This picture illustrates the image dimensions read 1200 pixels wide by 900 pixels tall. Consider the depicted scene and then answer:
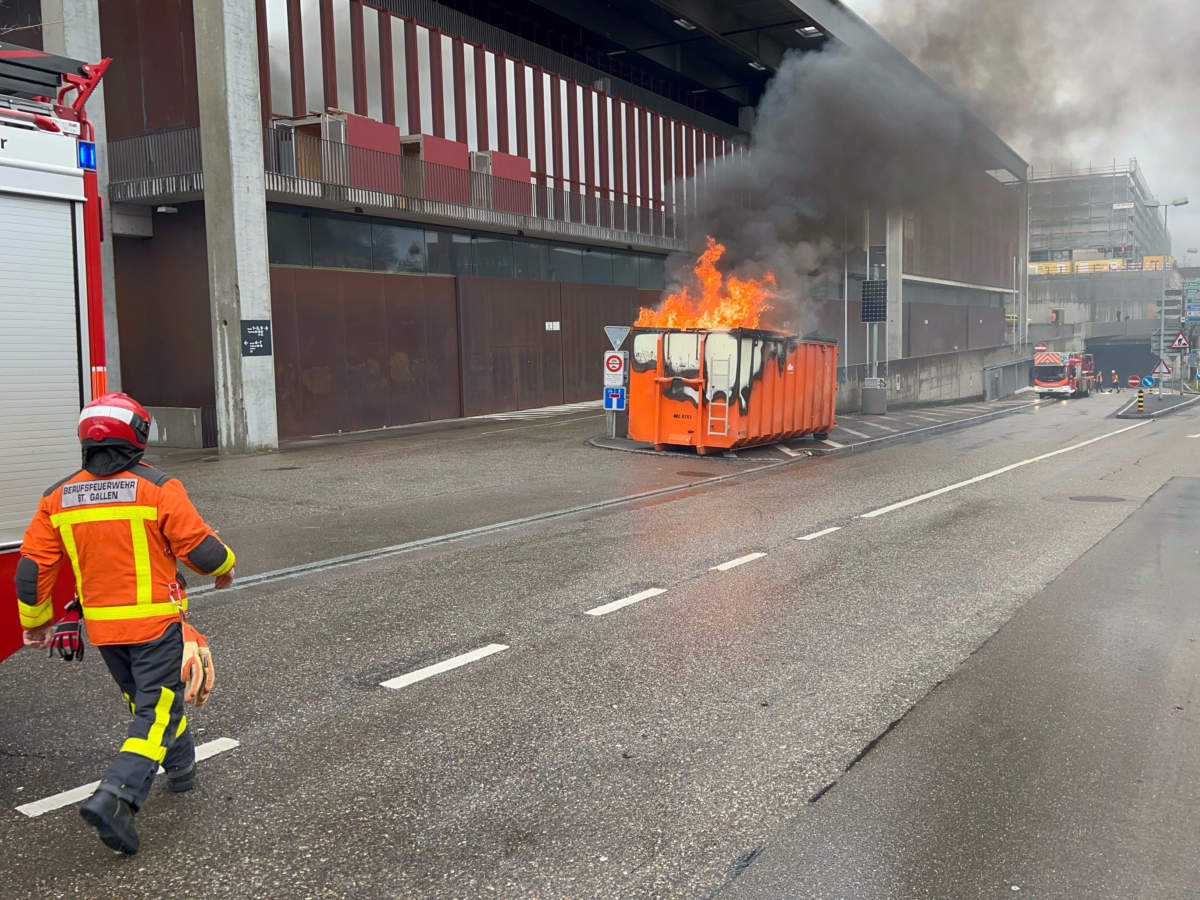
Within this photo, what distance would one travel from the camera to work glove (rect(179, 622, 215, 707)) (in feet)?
12.5

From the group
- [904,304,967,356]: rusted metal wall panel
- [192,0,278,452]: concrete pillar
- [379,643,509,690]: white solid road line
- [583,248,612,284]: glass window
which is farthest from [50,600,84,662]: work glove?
[904,304,967,356]: rusted metal wall panel

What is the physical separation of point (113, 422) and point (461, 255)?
69.5ft

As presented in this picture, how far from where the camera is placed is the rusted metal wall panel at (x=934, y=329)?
158 feet

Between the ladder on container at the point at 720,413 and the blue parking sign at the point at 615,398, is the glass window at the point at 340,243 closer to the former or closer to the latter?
the blue parking sign at the point at 615,398

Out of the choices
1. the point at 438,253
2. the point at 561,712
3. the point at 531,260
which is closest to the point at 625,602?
the point at 561,712

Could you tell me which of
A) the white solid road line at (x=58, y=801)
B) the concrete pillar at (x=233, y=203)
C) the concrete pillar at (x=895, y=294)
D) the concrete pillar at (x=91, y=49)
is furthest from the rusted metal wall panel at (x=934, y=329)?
the white solid road line at (x=58, y=801)

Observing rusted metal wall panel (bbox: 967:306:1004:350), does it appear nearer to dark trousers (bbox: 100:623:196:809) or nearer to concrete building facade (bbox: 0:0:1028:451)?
concrete building facade (bbox: 0:0:1028:451)

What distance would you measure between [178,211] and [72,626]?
17027 millimetres

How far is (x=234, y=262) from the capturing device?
16.9m

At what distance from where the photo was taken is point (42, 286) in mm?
4492

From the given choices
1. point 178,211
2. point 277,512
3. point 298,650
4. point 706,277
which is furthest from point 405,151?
point 298,650

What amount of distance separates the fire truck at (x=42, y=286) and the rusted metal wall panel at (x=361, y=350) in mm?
14962

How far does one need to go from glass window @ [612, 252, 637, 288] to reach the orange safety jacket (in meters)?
27.0

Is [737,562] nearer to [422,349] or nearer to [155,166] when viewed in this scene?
[155,166]
